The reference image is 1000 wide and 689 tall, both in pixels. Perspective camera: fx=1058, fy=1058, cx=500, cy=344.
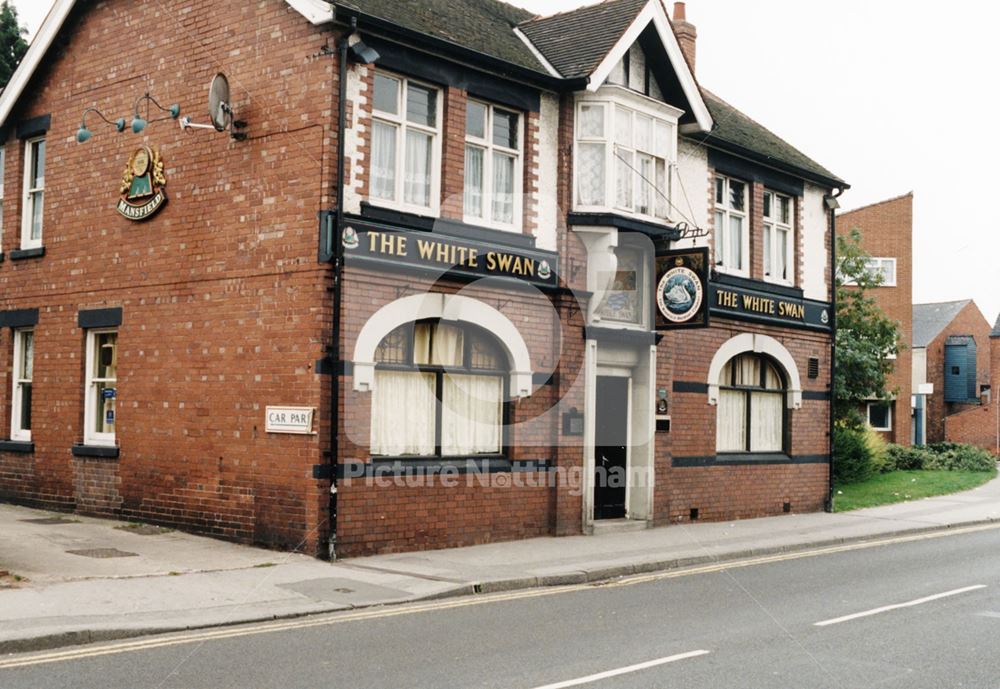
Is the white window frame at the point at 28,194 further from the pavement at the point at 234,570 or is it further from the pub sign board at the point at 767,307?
the pub sign board at the point at 767,307

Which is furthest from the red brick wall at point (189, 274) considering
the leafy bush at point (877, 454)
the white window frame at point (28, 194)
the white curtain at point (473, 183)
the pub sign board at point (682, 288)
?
the leafy bush at point (877, 454)

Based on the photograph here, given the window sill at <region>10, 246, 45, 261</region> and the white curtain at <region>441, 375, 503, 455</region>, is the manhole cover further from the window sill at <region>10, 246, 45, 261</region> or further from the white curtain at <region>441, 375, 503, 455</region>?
the window sill at <region>10, 246, 45, 261</region>

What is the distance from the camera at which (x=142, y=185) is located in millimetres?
16359

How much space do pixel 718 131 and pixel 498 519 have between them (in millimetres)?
9161

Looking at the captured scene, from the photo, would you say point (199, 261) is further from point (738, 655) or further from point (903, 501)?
point (903, 501)

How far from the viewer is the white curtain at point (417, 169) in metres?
15.2

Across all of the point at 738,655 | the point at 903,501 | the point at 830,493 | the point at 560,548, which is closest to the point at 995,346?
the point at 903,501

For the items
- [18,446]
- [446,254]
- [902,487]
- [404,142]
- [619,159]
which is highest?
[619,159]

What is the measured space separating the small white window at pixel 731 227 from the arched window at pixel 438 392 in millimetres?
6442

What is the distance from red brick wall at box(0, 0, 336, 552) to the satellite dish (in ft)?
0.77

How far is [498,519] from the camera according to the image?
15961 millimetres

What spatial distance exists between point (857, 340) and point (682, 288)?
14.4 meters

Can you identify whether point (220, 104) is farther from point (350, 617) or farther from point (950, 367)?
point (950, 367)

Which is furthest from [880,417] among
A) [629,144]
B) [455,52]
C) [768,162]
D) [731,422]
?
[455,52]
